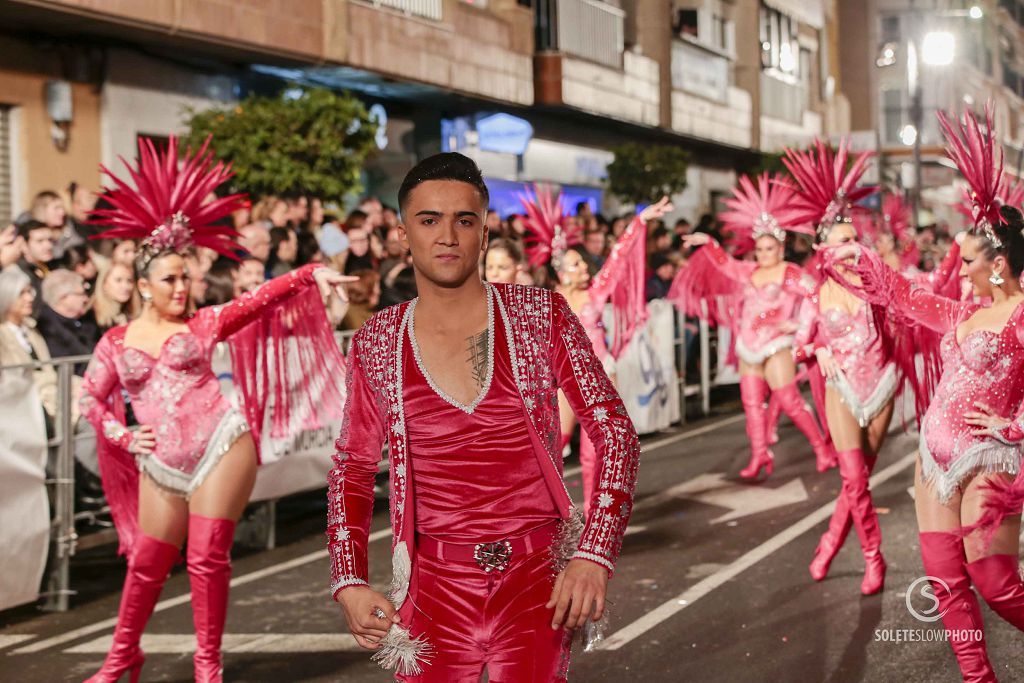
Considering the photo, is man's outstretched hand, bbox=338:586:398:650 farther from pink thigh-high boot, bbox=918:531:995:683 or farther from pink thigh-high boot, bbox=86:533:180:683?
pink thigh-high boot, bbox=86:533:180:683

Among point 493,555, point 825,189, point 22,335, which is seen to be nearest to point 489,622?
point 493,555

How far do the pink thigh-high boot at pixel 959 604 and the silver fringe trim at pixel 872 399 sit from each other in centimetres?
250

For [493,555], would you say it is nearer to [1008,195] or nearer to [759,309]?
[1008,195]

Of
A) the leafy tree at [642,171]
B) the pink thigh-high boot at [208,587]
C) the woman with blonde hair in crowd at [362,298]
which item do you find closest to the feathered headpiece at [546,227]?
the woman with blonde hair in crowd at [362,298]

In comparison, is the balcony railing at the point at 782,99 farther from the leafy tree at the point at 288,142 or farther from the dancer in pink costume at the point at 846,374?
the dancer in pink costume at the point at 846,374

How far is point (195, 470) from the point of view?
6.50 metres

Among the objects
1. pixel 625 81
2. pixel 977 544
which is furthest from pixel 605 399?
pixel 625 81

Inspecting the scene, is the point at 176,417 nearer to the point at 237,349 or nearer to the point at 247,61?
the point at 237,349

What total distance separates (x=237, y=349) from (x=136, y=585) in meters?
1.49

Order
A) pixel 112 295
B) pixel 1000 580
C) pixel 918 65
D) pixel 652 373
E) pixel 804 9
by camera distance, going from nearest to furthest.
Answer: pixel 1000 580 < pixel 112 295 < pixel 652 373 < pixel 918 65 < pixel 804 9

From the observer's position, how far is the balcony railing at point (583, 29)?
84.0 ft

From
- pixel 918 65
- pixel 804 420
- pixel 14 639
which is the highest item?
pixel 918 65

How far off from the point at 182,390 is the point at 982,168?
12.2 ft

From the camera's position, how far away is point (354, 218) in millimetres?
13195
